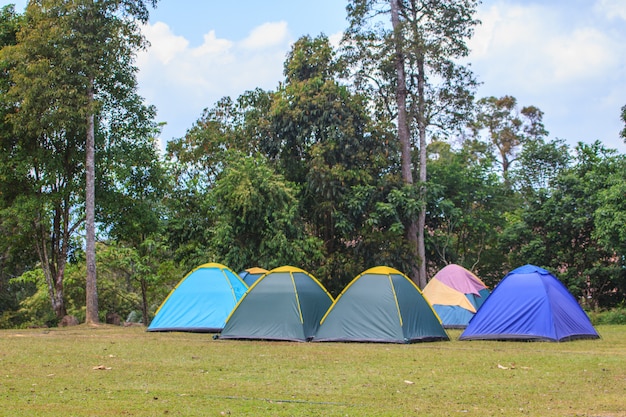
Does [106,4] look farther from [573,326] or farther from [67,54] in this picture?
[573,326]

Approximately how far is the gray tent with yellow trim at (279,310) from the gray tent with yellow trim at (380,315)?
49cm

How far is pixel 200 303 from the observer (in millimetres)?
16016

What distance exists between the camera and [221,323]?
15570 mm

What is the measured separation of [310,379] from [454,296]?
10.4 meters

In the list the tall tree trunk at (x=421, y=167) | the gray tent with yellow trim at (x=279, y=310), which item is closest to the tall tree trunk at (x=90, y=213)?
the gray tent with yellow trim at (x=279, y=310)

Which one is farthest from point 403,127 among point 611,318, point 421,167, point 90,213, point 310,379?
point 310,379

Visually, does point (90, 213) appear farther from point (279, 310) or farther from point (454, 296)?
point (454, 296)

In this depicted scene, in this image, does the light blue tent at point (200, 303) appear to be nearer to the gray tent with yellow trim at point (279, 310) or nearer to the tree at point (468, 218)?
the gray tent with yellow trim at point (279, 310)

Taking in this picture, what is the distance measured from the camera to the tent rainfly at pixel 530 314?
42.6 ft

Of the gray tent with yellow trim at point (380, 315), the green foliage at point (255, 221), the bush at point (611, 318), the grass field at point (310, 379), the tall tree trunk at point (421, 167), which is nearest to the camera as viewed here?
the grass field at point (310, 379)

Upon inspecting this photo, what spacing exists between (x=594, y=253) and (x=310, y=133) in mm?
10848

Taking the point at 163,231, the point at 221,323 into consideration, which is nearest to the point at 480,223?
the point at 163,231

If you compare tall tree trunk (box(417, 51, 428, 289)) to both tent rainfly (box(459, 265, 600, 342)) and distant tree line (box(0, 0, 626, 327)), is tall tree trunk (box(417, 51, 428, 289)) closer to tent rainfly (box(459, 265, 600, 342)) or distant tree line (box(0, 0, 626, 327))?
distant tree line (box(0, 0, 626, 327))

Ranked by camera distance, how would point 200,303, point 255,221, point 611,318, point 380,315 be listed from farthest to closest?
point 255,221 → point 611,318 → point 200,303 → point 380,315
